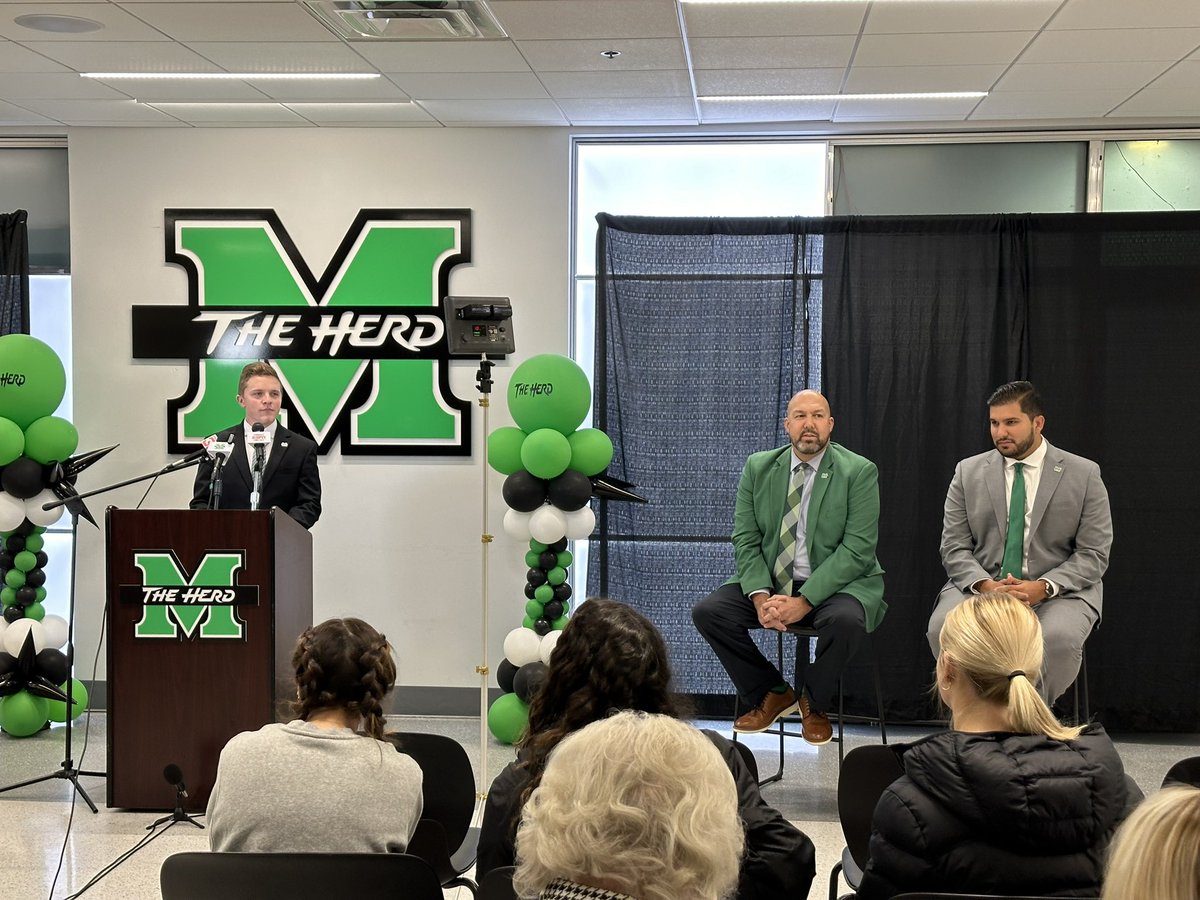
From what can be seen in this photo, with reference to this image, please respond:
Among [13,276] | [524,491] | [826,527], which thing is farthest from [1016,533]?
[13,276]

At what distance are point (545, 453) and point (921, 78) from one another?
2.24 metres

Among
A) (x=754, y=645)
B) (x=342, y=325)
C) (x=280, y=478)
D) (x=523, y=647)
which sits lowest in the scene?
(x=523, y=647)

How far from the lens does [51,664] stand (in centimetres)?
530

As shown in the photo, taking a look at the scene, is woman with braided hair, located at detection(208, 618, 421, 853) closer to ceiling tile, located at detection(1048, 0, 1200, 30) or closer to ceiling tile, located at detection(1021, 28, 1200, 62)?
ceiling tile, located at detection(1048, 0, 1200, 30)

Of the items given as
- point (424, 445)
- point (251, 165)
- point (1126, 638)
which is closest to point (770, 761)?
point (1126, 638)

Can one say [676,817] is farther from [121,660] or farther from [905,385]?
[905,385]

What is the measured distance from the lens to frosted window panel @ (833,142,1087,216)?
5.81m

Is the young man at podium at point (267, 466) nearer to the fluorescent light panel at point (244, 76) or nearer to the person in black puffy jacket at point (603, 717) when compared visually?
the fluorescent light panel at point (244, 76)

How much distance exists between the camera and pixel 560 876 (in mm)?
1339

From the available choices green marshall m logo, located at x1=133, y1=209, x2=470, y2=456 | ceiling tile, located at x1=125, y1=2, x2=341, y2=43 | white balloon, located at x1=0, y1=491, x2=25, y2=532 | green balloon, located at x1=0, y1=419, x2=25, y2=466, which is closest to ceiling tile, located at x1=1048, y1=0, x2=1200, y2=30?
ceiling tile, located at x1=125, y1=2, x2=341, y2=43

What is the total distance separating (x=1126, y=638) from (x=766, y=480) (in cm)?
205

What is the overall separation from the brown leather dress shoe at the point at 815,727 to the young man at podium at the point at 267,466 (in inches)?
82.9

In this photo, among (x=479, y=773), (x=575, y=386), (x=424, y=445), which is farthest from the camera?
(x=424, y=445)

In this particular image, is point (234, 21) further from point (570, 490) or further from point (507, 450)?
point (570, 490)
